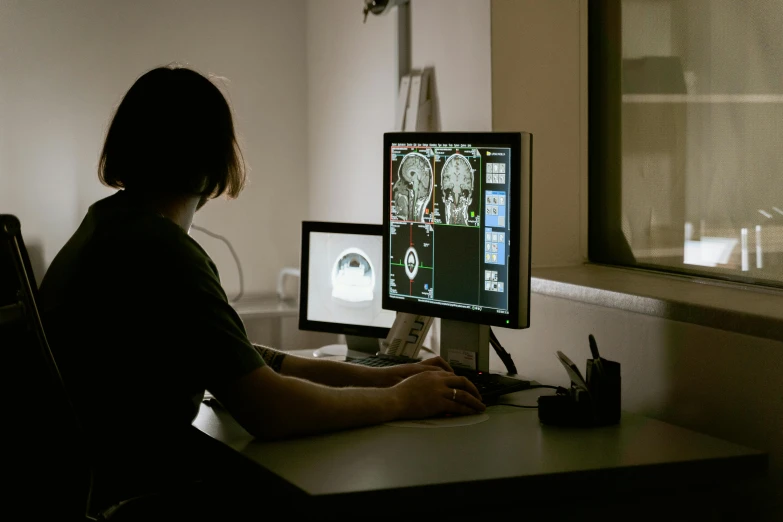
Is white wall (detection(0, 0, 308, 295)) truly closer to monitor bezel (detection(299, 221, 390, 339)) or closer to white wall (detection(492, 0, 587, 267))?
monitor bezel (detection(299, 221, 390, 339))

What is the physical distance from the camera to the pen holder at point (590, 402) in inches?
65.3

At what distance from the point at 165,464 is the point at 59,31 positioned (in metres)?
2.62

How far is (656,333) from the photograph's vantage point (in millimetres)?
1851

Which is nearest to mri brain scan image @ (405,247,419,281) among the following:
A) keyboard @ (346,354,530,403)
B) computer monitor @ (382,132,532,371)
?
computer monitor @ (382,132,532,371)

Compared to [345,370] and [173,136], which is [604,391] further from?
[173,136]

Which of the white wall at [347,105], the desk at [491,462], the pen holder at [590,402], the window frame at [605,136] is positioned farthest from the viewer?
the white wall at [347,105]

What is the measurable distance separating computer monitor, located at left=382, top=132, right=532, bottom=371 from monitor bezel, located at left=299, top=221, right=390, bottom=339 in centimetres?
36

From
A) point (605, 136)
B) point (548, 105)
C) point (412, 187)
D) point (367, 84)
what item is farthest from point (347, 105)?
point (412, 187)

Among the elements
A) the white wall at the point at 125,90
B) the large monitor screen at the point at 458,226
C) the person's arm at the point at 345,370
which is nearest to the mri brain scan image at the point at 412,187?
the large monitor screen at the point at 458,226

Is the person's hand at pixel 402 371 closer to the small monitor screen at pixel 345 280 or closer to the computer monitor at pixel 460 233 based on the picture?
the computer monitor at pixel 460 233

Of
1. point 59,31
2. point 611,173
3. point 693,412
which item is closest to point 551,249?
point 611,173

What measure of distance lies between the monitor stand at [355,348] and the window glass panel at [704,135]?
29.5 inches

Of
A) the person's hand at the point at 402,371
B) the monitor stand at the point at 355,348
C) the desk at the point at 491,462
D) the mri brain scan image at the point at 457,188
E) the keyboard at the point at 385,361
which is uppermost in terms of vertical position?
the mri brain scan image at the point at 457,188

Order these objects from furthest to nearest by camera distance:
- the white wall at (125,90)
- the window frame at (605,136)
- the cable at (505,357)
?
the white wall at (125,90) → the window frame at (605,136) → the cable at (505,357)
